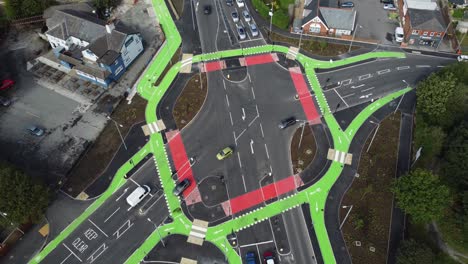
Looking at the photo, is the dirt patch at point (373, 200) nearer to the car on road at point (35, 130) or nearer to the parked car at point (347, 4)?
the parked car at point (347, 4)

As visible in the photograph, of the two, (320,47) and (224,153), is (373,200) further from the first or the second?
(320,47)

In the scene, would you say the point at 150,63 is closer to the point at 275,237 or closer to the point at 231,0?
the point at 231,0

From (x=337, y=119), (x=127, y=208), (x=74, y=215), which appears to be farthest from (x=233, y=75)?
(x=74, y=215)

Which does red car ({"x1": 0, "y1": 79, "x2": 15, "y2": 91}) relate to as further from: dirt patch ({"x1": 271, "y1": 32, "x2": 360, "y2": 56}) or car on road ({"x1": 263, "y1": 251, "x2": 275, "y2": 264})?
car on road ({"x1": 263, "y1": 251, "x2": 275, "y2": 264})

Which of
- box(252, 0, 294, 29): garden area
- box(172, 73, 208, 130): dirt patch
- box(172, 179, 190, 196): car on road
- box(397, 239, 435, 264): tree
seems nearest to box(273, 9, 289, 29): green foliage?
box(252, 0, 294, 29): garden area

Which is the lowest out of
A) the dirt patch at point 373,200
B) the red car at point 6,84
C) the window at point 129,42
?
the dirt patch at point 373,200

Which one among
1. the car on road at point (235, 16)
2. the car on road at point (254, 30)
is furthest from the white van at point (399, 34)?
the car on road at point (235, 16)
